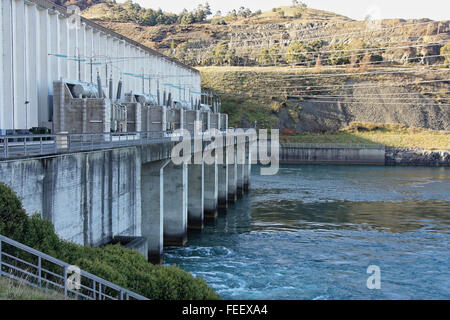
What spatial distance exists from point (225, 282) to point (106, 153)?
7806mm

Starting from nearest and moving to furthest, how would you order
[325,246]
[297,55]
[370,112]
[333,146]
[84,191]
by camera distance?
[84,191], [325,246], [333,146], [370,112], [297,55]

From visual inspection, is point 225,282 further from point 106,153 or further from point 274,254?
point 106,153

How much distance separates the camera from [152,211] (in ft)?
86.3

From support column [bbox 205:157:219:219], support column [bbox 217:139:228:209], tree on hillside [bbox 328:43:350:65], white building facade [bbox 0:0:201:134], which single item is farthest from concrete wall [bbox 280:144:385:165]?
tree on hillside [bbox 328:43:350:65]

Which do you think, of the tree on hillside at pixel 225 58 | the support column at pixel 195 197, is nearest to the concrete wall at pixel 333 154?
the support column at pixel 195 197

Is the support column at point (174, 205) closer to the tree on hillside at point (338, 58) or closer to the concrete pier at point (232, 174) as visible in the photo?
the concrete pier at point (232, 174)

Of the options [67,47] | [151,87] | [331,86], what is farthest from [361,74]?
[67,47]

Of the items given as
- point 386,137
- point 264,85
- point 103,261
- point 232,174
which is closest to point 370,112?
point 386,137

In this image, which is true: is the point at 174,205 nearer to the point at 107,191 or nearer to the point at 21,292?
the point at 107,191

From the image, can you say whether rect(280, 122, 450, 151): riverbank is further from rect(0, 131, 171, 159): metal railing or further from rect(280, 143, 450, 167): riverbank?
rect(0, 131, 171, 159): metal railing

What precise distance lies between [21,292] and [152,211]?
652 inches

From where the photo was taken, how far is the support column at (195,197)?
3594 cm

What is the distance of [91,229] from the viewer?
19.1 m

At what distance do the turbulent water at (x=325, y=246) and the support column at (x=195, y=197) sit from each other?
101 centimetres
